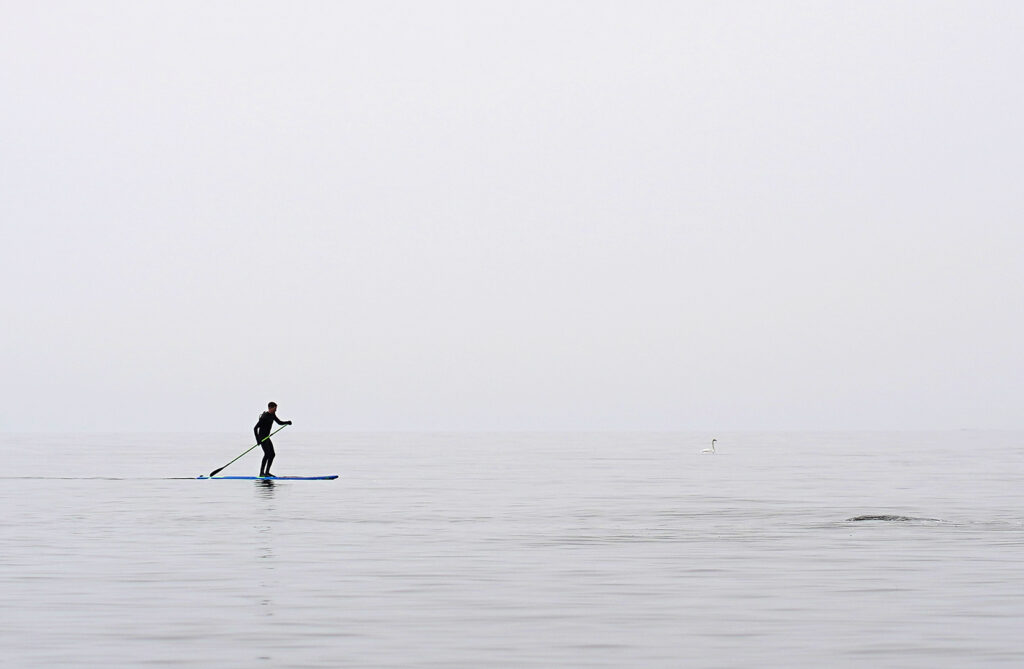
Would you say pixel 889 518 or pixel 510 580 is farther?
pixel 889 518

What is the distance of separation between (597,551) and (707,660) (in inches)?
367

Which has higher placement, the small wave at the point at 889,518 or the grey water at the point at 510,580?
the small wave at the point at 889,518

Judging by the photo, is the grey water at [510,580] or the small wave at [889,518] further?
the small wave at [889,518]

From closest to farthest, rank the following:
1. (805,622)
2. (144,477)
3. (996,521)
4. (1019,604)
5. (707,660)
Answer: (707,660) < (805,622) < (1019,604) < (996,521) < (144,477)

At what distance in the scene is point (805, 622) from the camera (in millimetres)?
15469

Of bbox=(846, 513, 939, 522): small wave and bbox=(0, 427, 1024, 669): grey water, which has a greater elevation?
bbox=(846, 513, 939, 522): small wave

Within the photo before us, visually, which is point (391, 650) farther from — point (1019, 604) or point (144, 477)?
point (144, 477)

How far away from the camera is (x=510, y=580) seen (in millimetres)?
19016

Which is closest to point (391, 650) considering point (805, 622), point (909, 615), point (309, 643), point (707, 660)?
point (309, 643)

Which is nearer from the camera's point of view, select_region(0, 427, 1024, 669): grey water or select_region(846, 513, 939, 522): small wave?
select_region(0, 427, 1024, 669): grey water

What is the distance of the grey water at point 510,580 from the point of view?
45.5ft

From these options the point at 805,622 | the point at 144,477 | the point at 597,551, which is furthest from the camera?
the point at 144,477

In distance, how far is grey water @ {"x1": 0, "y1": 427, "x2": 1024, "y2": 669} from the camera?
1388 cm

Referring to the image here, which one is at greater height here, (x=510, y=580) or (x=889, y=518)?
(x=889, y=518)
